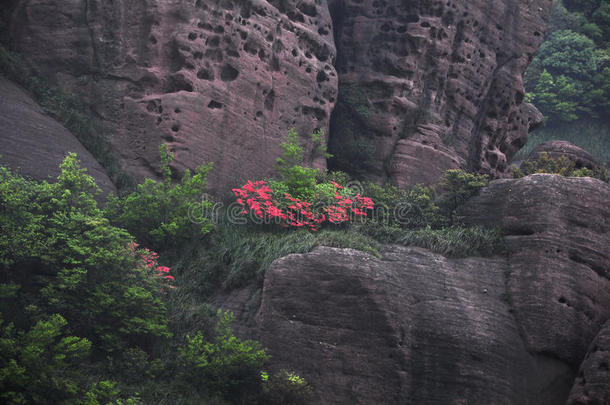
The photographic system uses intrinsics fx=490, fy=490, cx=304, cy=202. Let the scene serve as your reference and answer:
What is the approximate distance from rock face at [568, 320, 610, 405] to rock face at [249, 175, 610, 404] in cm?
3

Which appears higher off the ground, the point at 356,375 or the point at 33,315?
the point at 33,315

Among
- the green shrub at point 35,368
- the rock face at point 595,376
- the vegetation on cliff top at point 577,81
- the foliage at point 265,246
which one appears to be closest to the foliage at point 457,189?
the foliage at point 265,246

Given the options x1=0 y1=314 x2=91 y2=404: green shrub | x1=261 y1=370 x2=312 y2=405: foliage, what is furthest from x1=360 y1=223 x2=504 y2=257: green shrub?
x1=0 y1=314 x2=91 y2=404: green shrub

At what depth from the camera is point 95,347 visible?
7570 mm

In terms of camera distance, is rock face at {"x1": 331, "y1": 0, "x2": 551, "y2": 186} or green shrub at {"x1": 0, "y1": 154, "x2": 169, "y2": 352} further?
rock face at {"x1": 331, "y1": 0, "x2": 551, "y2": 186}

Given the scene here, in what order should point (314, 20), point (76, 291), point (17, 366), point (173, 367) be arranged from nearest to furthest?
point (17, 366), point (76, 291), point (173, 367), point (314, 20)

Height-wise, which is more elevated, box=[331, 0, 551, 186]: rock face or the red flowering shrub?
box=[331, 0, 551, 186]: rock face

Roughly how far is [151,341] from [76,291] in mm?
1459

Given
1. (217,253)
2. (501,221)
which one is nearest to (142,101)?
(217,253)

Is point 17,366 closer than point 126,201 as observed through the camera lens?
Yes

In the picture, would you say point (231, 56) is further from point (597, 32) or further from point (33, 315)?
point (597, 32)

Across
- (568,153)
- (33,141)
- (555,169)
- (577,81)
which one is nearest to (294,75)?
(33,141)

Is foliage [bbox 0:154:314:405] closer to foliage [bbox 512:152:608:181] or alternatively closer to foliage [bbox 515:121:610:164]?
foliage [bbox 512:152:608:181]

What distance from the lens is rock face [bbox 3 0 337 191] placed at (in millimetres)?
11680
